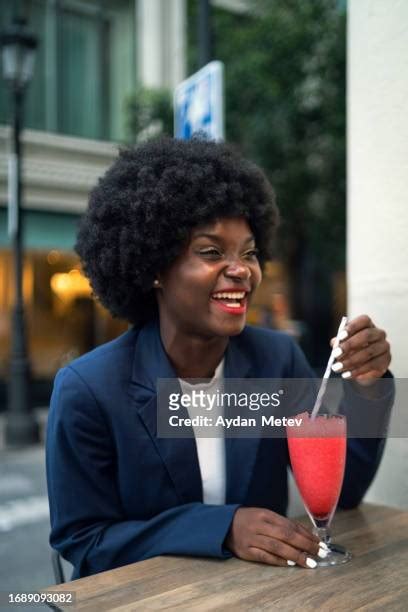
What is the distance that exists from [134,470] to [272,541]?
46 cm

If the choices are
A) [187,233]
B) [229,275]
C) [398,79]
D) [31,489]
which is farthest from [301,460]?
[31,489]

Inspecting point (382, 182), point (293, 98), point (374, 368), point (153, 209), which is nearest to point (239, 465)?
point (374, 368)

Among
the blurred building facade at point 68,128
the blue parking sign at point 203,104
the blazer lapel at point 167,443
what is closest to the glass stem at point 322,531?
the blazer lapel at point 167,443

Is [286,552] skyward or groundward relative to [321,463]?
groundward

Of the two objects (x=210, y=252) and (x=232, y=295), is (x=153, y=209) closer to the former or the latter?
(x=210, y=252)

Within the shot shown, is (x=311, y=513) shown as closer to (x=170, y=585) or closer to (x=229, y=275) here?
(x=170, y=585)

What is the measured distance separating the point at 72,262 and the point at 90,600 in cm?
976

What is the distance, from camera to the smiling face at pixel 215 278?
5.40 ft

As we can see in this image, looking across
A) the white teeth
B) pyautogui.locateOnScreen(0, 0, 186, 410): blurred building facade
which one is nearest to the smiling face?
the white teeth

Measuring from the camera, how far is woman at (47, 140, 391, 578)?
5.02 ft

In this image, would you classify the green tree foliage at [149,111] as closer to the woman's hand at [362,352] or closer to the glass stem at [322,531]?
the woman's hand at [362,352]

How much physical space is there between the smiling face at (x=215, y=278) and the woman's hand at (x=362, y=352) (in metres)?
0.29

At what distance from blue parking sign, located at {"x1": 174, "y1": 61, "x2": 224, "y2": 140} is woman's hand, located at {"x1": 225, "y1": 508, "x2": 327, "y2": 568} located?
287 centimetres

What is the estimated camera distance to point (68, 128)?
10438mm
